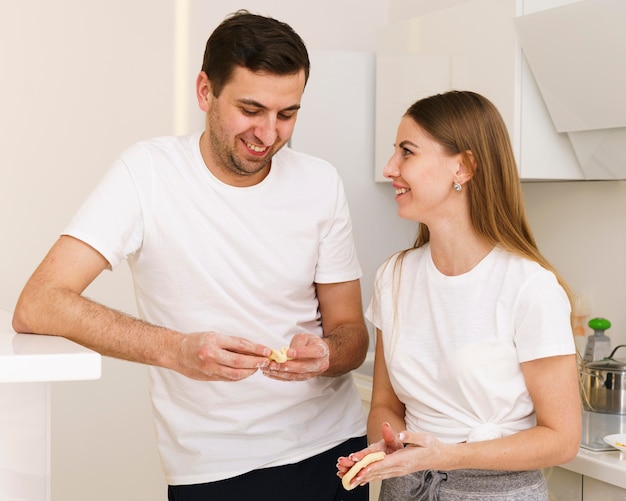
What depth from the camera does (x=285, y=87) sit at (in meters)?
1.76

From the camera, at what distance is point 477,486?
163 cm

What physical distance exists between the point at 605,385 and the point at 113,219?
4.70 feet

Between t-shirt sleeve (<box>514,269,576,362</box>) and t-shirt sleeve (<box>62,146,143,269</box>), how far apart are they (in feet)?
2.53

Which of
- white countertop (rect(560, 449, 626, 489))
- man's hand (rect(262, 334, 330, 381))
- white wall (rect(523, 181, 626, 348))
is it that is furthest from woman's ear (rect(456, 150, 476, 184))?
white wall (rect(523, 181, 626, 348))

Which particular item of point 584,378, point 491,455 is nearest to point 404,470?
point 491,455

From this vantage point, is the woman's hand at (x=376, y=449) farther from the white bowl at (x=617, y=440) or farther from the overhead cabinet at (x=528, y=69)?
the overhead cabinet at (x=528, y=69)

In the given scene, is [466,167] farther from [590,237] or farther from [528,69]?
[590,237]

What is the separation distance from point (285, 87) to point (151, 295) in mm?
513

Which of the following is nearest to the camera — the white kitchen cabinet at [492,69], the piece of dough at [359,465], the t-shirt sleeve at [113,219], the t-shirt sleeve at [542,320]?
the piece of dough at [359,465]

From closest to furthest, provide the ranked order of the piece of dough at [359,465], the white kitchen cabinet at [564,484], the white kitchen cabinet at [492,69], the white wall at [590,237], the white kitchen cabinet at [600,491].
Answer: the piece of dough at [359,465], the white kitchen cabinet at [600,491], the white kitchen cabinet at [564,484], the white kitchen cabinet at [492,69], the white wall at [590,237]

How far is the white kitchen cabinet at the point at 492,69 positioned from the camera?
2.55m

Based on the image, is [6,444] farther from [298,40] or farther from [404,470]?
[298,40]

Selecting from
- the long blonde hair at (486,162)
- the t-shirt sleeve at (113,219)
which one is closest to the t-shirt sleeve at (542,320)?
the long blonde hair at (486,162)

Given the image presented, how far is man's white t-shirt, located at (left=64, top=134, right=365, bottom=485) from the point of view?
1.77 m
